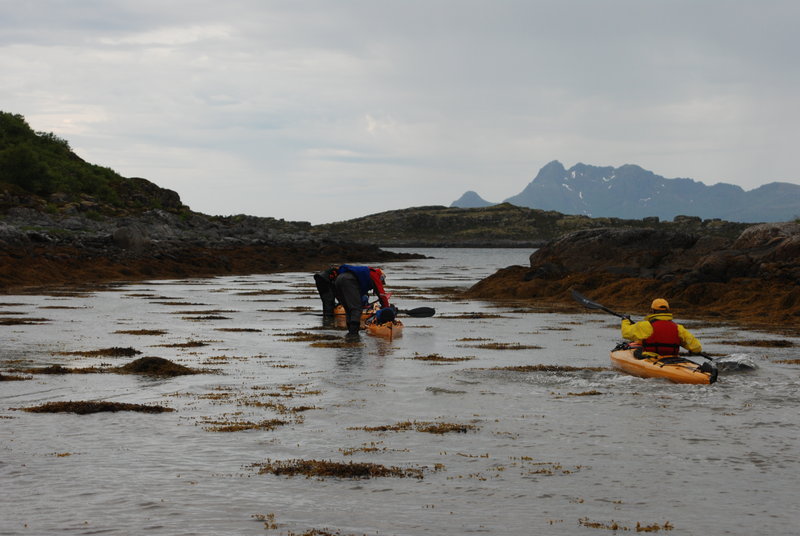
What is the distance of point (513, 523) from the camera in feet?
30.6

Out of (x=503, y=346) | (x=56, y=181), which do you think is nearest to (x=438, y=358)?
(x=503, y=346)

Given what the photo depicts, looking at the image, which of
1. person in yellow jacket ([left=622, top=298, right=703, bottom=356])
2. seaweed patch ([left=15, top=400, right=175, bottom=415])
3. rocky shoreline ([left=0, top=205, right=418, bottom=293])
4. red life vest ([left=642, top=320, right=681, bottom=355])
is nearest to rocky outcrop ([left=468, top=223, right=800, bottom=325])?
person in yellow jacket ([left=622, top=298, right=703, bottom=356])

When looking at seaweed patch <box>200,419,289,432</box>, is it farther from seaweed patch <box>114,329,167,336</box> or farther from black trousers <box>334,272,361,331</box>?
seaweed patch <box>114,329,167,336</box>

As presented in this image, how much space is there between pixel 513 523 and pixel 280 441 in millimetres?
4700

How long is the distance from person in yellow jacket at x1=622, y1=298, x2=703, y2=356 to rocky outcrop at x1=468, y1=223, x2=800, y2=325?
1587cm

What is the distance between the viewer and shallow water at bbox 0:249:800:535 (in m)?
9.48

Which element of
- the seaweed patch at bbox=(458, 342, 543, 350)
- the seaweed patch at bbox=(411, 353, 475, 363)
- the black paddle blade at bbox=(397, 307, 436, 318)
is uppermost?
the black paddle blade at bbox=(397, 307, 436, 318)

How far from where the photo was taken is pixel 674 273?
45.7 meters

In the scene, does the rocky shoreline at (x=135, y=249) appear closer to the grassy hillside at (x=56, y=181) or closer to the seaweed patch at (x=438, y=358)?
the grassy hillside at (x=56, y=181)

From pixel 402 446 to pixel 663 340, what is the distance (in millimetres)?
9185

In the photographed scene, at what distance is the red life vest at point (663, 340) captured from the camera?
1959 cm

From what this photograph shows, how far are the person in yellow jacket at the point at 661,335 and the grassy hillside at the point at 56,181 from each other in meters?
72.7

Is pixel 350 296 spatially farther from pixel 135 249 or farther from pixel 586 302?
pixel 135 249

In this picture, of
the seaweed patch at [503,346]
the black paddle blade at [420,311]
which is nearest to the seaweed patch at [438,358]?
the seaweed patch at [503,346]
